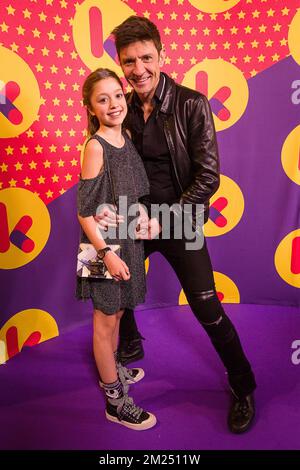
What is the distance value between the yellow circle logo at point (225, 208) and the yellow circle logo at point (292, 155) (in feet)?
1.12

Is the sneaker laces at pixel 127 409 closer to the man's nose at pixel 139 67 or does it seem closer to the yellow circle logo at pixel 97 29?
the man's nose at pixel 139 67

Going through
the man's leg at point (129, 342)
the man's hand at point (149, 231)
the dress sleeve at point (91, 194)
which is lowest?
the man's leg at point (129, 342)

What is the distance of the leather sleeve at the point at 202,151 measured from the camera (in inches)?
65.1

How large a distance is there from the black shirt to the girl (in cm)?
7

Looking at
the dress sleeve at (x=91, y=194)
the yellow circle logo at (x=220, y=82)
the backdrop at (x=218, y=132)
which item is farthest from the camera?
the yellow circle logo at (x=220, y=82)

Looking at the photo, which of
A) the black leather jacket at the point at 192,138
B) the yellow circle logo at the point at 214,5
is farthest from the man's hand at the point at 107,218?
the yellow circle logo at the point at 214,5

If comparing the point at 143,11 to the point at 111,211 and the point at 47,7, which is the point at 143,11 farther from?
the point at 111,211

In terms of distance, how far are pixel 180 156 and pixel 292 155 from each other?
1.29m

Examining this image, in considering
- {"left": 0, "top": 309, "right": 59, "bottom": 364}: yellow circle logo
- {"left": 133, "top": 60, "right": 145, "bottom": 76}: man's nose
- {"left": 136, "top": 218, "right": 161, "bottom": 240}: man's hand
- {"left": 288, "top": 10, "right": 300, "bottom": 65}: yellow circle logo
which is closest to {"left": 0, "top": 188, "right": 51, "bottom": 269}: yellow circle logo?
{"left": 0, "top": 309, "right": 59, "bottom": 364}: yellow circle logo

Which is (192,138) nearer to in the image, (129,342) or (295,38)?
(129,342)

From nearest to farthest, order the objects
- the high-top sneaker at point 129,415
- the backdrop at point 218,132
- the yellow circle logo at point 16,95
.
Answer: the high-top sneaker at point 129,415, the yellow circle logo at point 16,95, the backdrop at point 218,132

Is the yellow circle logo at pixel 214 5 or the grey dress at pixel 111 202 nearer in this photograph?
the grey dress at pixel 111 202

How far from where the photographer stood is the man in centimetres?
164
